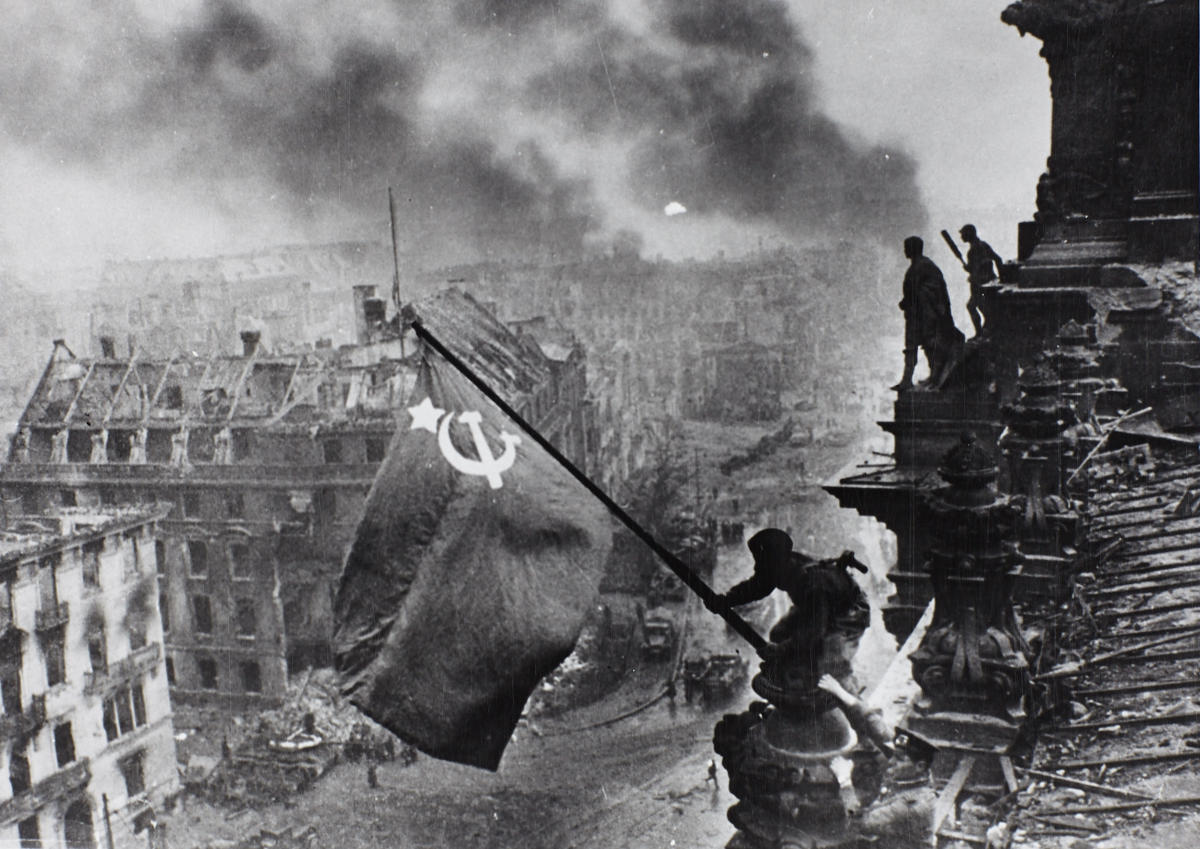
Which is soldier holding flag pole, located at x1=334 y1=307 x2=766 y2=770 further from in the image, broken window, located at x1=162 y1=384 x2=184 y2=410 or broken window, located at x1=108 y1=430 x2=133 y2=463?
broken window, located at x1=108 y1=430 x2=133 y2=463

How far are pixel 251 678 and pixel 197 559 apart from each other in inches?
175

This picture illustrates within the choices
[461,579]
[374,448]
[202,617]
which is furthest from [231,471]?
[461,579]

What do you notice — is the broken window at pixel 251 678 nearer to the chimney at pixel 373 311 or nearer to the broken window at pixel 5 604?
the broken window at pixel 5 604

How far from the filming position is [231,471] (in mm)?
33688

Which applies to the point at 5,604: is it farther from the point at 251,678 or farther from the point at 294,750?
the point at 251,678

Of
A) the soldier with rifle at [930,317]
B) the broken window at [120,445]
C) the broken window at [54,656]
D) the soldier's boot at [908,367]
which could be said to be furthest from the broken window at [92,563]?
the soldier with rifle at [930,317]

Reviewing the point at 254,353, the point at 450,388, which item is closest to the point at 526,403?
the point at 254,353

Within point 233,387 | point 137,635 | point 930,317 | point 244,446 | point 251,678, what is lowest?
point 251,678

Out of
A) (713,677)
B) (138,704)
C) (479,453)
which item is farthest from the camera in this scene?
(713,677)

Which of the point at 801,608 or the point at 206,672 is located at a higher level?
the point at 801,608

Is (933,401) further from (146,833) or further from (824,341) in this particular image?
(824,341)

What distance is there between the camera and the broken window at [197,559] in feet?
112

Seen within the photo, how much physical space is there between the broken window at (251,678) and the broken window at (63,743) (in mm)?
7966

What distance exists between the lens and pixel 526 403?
39312mm
